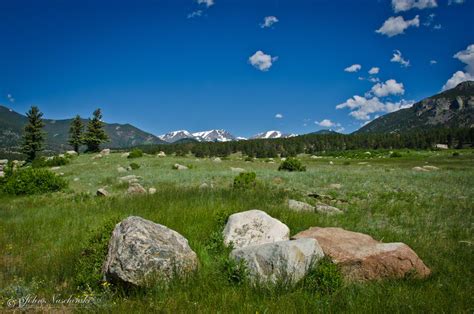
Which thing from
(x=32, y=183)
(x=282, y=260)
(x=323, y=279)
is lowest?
(x=323, y=279)

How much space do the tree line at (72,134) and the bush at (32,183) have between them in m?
44.5

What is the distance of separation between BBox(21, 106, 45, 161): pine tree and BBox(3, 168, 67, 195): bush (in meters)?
49.2

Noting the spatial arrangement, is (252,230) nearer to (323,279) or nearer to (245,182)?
(323,279)

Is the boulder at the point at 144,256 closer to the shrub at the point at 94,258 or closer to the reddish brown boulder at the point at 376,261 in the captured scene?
the shrub at the point at 94,258

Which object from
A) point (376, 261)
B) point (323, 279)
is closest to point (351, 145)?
point (376, 261)

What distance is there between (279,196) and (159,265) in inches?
404

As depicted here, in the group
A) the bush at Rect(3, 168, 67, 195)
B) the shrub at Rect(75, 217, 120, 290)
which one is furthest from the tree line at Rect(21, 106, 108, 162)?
the shrub at Rect(75, 217, 120, 290)

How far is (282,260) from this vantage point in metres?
6.02

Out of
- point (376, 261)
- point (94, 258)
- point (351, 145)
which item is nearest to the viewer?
point (376, 261)

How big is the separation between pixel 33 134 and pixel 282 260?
70747 mm

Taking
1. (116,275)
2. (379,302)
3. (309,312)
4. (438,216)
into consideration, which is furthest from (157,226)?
(438,216)

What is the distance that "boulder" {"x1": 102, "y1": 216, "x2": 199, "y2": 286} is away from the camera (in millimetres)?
5844

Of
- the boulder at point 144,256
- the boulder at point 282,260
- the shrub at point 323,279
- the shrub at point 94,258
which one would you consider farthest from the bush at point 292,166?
the boulder at point 144,256

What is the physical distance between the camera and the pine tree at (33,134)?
6253 cm
